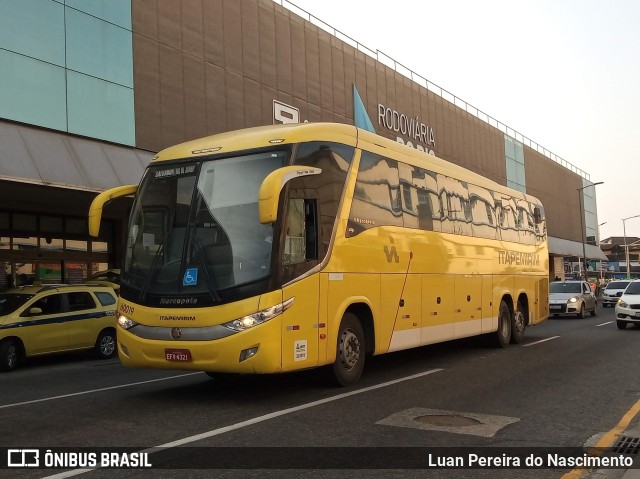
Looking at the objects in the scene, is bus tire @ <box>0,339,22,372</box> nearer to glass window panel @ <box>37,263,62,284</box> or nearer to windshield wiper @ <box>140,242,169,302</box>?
windshield wiper @ <box>140,242,169,302</box>

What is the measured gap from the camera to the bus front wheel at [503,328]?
15.5 m

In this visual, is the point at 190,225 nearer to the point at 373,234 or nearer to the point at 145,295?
the point at 145,295

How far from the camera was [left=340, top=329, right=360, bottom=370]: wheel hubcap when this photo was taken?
375 inches

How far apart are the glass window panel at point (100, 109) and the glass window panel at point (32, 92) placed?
41cm

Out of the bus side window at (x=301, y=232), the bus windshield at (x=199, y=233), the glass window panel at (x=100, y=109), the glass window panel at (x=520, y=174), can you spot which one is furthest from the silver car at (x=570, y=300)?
the glass window panel at (x=520, y=174)

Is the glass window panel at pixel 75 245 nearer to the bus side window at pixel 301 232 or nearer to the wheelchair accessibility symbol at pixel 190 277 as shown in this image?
the wheelchair accessibility symbol at pixel 190 277

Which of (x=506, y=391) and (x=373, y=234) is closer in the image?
(x=506, y=391)

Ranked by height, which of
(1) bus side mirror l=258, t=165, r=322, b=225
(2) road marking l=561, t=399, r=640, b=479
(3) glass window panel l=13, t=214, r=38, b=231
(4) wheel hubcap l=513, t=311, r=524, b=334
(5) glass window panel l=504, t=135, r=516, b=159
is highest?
(5) glass window panel l=504, t=135, r=516, b=159

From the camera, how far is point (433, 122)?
42.7 metres

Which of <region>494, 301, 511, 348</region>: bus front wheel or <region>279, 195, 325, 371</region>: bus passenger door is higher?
<region>279, 195, 325, 371</region>: bus passenger door

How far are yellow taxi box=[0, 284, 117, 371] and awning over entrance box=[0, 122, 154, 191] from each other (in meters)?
3.40

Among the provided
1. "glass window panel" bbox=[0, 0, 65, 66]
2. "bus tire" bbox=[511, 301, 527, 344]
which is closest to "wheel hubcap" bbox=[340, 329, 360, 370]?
"bus tire" bbox=[511, 301, 527, 344]

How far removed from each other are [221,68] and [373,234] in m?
17.2

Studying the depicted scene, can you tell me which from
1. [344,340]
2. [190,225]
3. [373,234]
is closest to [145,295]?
[190,225]
